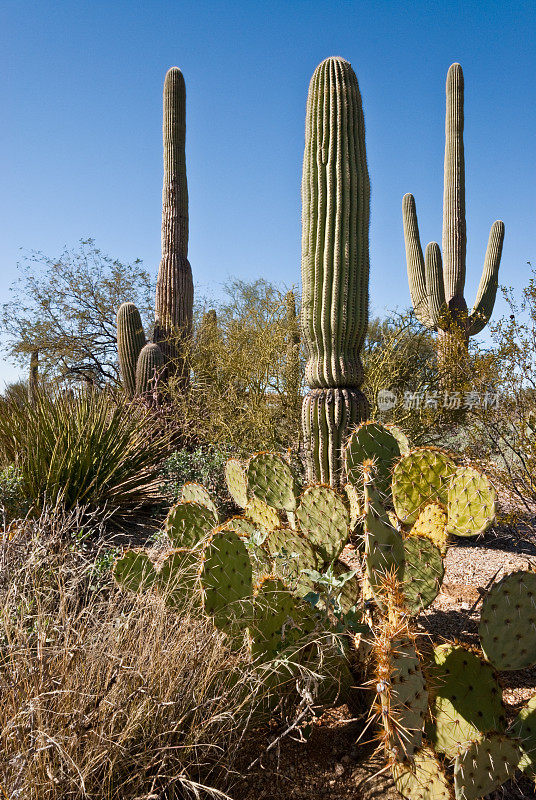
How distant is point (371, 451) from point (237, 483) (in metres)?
1.02

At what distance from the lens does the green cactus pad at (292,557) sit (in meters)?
2.65

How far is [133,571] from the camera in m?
2.76

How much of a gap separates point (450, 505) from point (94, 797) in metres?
2.17

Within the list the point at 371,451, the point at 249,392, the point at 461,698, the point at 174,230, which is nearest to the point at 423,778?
the point at 461,698

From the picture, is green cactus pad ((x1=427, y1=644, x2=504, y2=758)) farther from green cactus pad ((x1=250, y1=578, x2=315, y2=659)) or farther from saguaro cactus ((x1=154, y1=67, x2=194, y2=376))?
saguaro cactus ((x1=154, y1=67, x2=194, y2=376))

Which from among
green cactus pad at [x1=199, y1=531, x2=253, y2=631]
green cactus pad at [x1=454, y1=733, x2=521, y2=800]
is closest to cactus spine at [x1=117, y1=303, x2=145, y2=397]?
green cactus pad at [x1=199, y1=531, x2=253, y2=631]

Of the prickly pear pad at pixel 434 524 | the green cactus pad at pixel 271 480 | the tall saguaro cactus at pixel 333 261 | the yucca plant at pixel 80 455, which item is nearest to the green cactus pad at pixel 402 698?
the prickly pear pad at pixel 434 524

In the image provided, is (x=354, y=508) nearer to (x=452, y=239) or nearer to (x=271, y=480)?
(x=271, y=480)

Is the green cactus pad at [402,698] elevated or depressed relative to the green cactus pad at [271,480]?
depressed

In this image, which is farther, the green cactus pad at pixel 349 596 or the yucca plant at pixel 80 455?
the yucca plant at pixel 80 455

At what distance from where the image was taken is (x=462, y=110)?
36.8 feet

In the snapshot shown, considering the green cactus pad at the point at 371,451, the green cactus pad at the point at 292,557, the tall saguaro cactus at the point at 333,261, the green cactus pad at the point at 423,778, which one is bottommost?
the green cactus pad at the point at 423,778

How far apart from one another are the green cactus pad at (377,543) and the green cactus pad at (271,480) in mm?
1544

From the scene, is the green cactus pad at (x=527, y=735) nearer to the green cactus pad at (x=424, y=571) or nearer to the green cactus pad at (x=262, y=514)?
the green cactus pad at (x=424, y=571)
